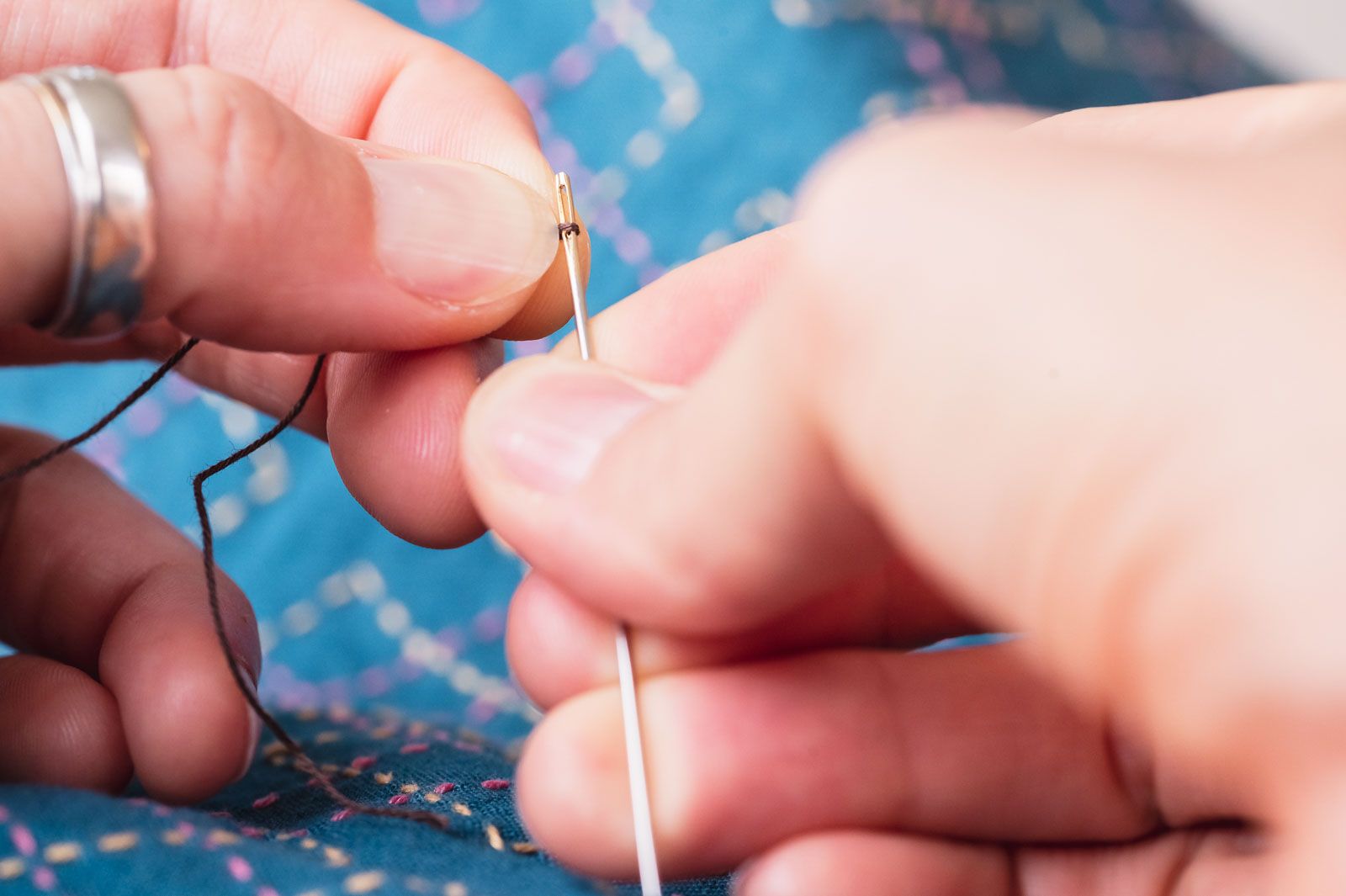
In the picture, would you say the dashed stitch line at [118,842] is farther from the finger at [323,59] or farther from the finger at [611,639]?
the finger at [323,59]

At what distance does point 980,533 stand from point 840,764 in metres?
0.21

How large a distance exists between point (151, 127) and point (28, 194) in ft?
0.22

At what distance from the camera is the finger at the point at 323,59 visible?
88 cm

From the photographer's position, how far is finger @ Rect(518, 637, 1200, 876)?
52 cm

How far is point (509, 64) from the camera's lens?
133 centimetres

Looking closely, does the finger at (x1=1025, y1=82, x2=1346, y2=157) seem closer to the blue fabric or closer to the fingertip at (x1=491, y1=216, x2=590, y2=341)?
the fingertip at (x1=491, y1=216, x2=590, y2=341)

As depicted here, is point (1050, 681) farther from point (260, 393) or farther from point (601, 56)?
point (601, 56)

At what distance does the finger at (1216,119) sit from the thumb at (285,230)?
1.11 feet

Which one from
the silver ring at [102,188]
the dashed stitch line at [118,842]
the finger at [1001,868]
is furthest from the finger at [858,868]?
the silver ring at [102,188]

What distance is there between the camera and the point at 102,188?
52cm

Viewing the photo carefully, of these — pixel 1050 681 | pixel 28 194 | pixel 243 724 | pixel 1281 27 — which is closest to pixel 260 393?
pixel 243 724

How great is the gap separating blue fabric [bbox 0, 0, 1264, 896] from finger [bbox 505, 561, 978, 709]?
248 millimetres

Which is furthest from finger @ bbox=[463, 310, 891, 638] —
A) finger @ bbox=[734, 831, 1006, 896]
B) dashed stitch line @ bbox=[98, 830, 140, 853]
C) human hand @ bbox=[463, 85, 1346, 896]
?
dashed stitch line @ bbox=[98, 830, 140, 853]

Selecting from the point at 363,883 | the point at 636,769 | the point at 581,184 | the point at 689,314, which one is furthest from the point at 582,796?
the point at 581,184
